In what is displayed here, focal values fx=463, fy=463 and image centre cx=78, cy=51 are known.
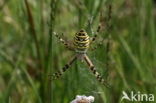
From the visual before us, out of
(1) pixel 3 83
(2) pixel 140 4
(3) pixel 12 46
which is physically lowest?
(1) pixel 3 83

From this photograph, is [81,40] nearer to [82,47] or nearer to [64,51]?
[82,47]

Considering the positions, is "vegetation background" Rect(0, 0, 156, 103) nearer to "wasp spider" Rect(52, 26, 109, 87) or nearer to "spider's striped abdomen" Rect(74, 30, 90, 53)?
"wasp spider" Rect(52, 26, 109, 87)

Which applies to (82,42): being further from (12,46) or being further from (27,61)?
(12,46)

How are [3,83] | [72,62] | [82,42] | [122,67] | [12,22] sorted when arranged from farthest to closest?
[12,22]
[3,83]
[122,67]
[72,62]
[82,42]

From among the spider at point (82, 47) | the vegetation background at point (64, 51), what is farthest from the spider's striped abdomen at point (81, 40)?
the vegetation background at point (64, 51)

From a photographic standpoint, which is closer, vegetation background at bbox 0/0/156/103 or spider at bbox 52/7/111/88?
spider at bbox 52/7/111/88

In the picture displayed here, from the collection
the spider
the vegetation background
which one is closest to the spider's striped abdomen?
the spider

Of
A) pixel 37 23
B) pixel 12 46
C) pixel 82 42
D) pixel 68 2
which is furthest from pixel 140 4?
pixel 82 42

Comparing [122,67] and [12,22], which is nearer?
[122,67]
